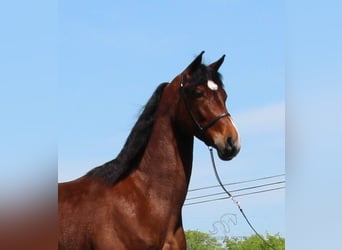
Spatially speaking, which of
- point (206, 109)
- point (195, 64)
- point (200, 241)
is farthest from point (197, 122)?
point (200, 241)

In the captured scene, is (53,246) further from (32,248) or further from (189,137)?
(189,137)

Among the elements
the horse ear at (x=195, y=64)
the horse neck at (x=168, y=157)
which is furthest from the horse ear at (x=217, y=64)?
the horse neck at (x=168, y=157)

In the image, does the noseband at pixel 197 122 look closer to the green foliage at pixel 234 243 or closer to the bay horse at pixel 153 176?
the bay horse at pixel 153 176

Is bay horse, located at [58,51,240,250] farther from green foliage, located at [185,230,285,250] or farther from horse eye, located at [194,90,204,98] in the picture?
green foliage, located at [185,230,285,250]

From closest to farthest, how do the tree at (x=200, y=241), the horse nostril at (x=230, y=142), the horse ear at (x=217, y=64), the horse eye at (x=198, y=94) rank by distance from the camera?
1. the horse nostril at (x=230, y=142)
2. the horse eye at (x=198, y=94)
3. the horse ear at (x=217, y=64)
4. the tree at (x=200, y=241)

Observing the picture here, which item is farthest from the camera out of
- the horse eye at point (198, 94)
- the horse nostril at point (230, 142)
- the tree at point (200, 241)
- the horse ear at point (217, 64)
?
the tree at point (200, 241)

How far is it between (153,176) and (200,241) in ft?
3.08

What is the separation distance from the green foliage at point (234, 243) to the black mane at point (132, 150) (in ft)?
2.60

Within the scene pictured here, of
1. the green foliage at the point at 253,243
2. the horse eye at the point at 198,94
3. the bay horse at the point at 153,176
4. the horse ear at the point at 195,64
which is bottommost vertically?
the green foliage at the point at 253,243

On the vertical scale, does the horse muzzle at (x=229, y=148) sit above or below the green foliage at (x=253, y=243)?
above

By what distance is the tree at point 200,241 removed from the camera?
364 centimetres

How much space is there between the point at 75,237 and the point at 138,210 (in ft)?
1.47

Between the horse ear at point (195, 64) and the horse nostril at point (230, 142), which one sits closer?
the horse nostril at point (230, 142)

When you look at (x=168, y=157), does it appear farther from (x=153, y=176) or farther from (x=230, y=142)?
(x=230, y=142)
